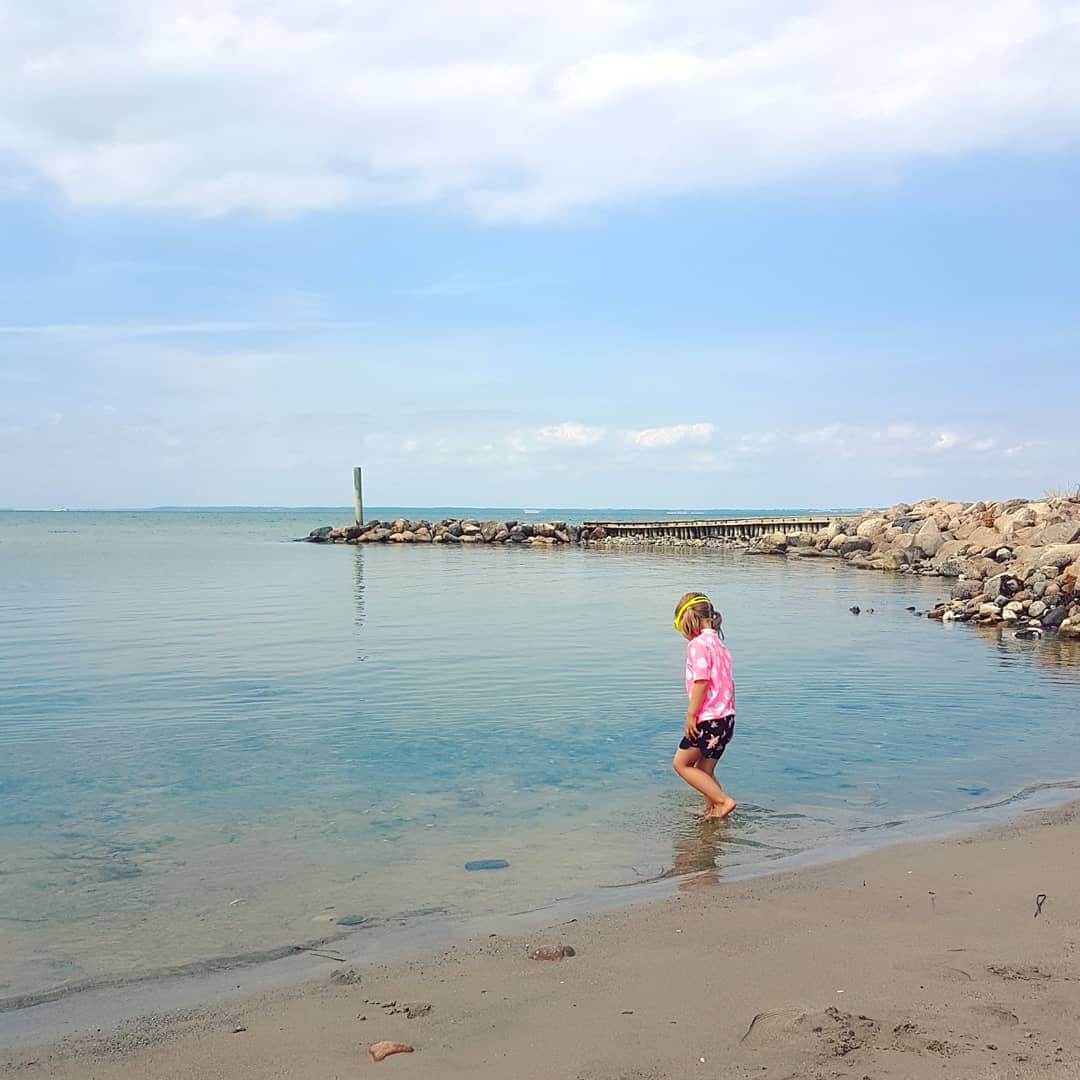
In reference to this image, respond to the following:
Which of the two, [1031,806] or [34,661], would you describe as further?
[34,661]

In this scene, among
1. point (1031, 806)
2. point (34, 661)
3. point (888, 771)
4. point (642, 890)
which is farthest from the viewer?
point (34, 661)

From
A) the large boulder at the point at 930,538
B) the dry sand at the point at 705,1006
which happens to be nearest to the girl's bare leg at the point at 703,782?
the dry sand at the point at 705,1006

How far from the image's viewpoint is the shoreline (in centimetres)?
490

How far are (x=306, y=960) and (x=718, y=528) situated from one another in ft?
183

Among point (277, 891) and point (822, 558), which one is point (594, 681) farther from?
point (822, 558)

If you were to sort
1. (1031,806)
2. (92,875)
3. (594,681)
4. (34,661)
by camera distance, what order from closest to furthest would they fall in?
1. (92,875)
2. (1031,806)
3. (594,681)
4. (34,661)

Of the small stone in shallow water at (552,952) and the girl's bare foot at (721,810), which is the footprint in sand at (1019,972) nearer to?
the small stone in shallow water at (552,952)

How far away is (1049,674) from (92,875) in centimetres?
1272

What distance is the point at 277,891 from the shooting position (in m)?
6.62

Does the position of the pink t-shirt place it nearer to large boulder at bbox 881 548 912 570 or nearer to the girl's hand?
the girl's hand

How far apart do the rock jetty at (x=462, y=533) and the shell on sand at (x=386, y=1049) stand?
167 ft

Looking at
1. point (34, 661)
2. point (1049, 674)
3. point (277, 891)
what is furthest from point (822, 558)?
point (277, 891)

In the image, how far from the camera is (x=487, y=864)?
7152mm

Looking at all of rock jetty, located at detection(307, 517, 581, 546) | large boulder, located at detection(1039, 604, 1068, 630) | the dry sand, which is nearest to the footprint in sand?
the dry sand
